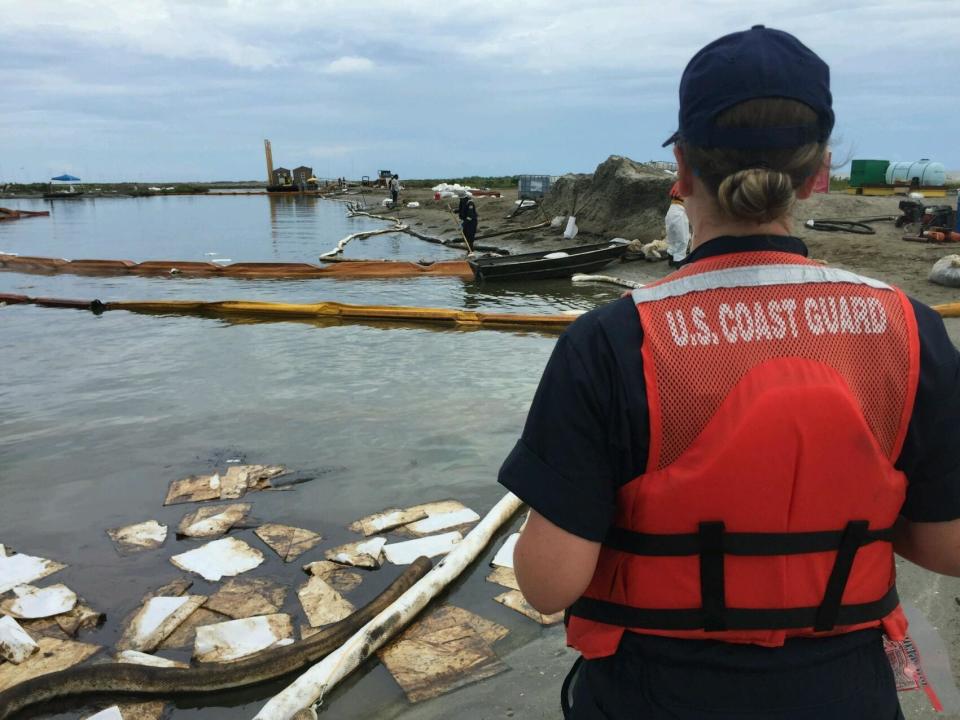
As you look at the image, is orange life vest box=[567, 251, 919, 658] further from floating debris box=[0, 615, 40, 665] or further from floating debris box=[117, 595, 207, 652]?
floating debris box=[0, 615, 40, 665]

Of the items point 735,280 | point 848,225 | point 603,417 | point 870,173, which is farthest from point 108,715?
point 870,173

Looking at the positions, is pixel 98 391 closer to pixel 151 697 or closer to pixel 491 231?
pixel 151 697

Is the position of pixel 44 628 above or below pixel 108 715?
below

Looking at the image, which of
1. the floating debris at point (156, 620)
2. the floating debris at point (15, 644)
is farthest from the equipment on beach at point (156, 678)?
the floating debris at point (156, 620)

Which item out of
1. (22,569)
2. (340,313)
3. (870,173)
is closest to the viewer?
(22,569)

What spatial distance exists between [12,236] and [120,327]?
119 feet

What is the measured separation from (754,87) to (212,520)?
5.78 metres

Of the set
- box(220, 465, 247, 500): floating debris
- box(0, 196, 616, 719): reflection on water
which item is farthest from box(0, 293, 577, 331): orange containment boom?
box(220, 465, 247, 500): floating debris

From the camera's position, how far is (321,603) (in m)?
4.68

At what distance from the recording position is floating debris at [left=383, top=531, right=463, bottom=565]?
5.28 m

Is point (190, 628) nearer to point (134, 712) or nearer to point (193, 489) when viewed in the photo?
point (134, 712)

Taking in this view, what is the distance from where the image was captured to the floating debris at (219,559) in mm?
5215

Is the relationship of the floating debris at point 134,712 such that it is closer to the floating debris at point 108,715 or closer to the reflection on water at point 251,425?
the floating debris at point 108,715

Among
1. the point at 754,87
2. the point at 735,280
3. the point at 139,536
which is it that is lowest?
the point at 139,536
